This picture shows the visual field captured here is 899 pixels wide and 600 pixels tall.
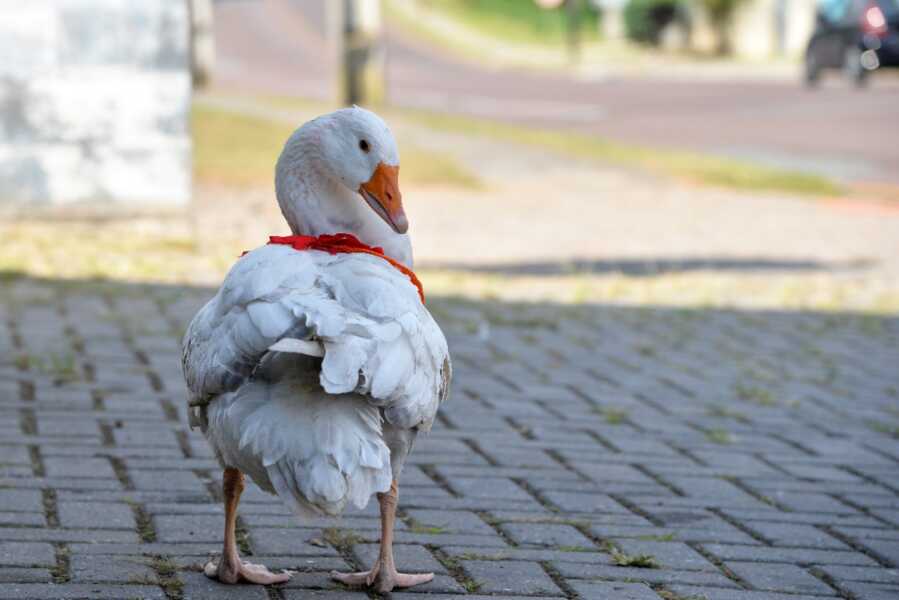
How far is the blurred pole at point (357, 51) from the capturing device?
18953 millimetres

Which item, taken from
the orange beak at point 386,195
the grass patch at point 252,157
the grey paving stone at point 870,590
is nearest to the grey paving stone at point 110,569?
the orange beak at point 386,195

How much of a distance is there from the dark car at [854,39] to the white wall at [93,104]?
1743cm

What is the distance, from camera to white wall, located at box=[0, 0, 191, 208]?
934cm

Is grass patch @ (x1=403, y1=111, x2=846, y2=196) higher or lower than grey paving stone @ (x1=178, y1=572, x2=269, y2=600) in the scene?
lower

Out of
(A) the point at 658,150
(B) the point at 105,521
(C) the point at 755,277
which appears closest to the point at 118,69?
(C) the point at 755,277

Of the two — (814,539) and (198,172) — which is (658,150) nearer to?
(198,172)

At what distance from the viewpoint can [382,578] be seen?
3.49 m

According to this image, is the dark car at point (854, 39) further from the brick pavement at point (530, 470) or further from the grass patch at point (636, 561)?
the grass patch at point (636, 561)

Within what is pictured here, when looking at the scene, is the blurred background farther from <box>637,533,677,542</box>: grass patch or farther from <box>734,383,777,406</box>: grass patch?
<box>637,533,677,542</box>: grass patch

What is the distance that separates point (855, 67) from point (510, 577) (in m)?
25.6

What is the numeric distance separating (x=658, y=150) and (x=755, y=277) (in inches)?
339

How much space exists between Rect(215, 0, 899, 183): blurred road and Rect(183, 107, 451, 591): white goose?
1234 cm

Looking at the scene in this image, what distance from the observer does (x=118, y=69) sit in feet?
30.9

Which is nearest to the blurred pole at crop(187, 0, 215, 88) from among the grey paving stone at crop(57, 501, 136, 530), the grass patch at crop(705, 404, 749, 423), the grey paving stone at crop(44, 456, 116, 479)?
the grass patch at crop(705, 404, 749, 423)
